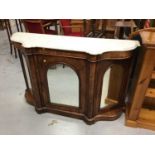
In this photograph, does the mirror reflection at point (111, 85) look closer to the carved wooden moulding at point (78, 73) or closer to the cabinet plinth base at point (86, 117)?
the carved wooden moulding at point (78, 73)

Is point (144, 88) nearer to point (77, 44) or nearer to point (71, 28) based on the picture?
point (77, 44)

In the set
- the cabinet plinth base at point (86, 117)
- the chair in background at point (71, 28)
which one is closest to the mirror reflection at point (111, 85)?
the cabinet plinth base at point (86, 117)

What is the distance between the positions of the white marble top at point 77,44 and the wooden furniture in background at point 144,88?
0.38 feet

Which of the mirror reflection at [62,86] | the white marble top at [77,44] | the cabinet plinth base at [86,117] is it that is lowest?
the cabinet plinth base at [86,117]

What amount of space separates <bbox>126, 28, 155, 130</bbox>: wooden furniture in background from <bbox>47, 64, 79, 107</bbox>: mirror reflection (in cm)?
54

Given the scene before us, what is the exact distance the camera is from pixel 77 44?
4.33 ft

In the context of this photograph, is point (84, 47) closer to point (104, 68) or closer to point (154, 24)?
point (104, 68)

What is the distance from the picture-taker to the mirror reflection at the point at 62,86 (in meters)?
1.59

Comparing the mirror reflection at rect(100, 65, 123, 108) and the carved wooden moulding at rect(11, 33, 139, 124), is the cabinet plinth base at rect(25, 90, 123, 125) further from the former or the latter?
the mirror reflection at rect(100, 65, 123, 108)

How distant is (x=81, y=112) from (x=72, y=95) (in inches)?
8.1

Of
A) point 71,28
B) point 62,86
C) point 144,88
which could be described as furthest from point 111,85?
point 71,28
